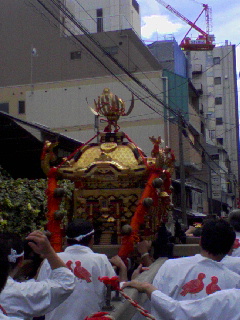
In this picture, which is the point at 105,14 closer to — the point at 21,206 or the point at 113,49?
the point at 113,49

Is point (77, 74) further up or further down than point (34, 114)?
further up

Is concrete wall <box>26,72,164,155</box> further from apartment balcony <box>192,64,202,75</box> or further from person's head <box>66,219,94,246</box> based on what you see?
apartment balcony <box>192,64,202,75</box>

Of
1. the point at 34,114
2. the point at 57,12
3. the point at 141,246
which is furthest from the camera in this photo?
the point at 34,114

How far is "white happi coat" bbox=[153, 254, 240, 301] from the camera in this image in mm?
3479

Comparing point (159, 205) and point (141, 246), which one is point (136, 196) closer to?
point (159, 205)

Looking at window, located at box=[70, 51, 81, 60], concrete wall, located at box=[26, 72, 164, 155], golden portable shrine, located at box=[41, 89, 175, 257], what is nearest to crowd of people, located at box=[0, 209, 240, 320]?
golden portable shrine, located at box=[41, 89, 175, 257]

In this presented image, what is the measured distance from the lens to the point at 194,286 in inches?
137

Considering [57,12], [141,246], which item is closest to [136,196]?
[141,246]

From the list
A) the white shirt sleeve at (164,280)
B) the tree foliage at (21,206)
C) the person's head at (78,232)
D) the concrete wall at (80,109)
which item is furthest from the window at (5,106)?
the white shirt sleeve at (164,280)

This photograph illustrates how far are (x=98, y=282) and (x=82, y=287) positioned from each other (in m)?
0.13

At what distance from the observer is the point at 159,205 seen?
7.45 m

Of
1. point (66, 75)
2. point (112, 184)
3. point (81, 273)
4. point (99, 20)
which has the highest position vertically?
point (99, 20)

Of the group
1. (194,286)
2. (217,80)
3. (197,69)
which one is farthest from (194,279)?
(217,80)

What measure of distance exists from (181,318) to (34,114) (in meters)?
26.4
